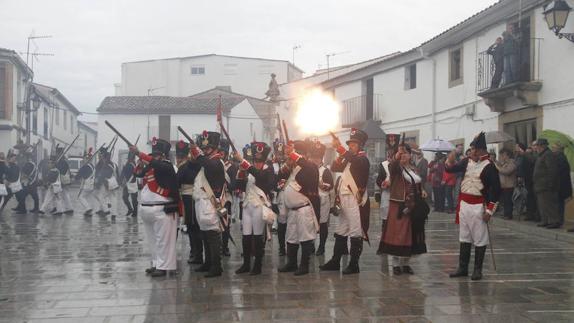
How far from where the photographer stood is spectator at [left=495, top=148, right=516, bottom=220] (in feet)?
45.7

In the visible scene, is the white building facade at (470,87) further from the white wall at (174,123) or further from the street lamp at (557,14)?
the white wall at (174,123)

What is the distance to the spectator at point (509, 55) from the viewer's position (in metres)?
15.5

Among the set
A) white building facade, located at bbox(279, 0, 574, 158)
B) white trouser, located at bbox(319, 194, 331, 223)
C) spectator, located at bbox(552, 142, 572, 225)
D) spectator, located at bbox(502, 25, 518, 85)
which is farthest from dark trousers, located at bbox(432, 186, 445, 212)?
white trouser, located at bbox(319, 194, 331, 223)

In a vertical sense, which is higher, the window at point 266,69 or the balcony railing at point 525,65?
the window at point 266,69

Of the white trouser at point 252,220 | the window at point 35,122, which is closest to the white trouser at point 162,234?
the white trouser at point 252,220

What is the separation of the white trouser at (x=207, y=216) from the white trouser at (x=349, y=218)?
168cm

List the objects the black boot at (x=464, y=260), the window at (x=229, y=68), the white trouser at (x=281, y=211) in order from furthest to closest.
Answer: the window at (x=229, y=68) → the white trouser at (x=281, y=211) → the black boot at (x=464, y=260)

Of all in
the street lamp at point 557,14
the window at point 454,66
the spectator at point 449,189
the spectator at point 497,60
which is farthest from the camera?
the window at point 454,66

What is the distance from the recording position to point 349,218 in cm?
812

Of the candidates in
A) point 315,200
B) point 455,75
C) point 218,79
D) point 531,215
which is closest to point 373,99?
point 455,75

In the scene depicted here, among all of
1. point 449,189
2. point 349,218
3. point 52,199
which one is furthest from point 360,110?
point 349,218

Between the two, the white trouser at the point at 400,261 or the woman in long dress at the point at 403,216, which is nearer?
the woman in long dress at the point at 403,216

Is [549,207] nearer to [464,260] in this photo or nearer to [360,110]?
[464,260]

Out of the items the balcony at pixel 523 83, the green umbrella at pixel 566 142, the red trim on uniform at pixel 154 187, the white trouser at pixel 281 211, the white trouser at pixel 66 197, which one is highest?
the balcony at pixel 523 83
